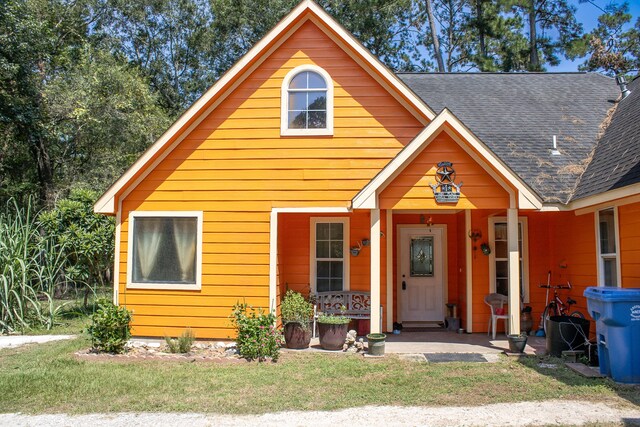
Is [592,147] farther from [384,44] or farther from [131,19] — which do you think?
[131,19]

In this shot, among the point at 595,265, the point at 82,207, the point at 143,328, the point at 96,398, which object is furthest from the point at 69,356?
the point at 595,265

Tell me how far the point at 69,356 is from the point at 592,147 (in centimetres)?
1086

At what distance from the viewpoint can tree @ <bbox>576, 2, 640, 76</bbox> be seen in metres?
24.1

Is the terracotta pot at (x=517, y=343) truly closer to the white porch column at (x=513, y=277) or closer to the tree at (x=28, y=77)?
the white porch column at (x=513, y=277)

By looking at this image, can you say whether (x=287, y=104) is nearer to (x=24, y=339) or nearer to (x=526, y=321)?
(x=526, y=321)

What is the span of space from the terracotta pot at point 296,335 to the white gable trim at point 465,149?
2.34 meters

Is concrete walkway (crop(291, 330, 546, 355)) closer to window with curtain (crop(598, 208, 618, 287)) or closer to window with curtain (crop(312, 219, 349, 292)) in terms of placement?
window with curtain (crop(312, 219, 349, 292))

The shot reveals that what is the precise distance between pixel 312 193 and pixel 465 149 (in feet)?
9.66

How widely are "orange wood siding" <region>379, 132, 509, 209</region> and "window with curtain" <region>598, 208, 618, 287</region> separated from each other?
1838 mm

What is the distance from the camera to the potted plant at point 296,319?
8.88 m

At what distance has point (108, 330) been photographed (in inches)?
332

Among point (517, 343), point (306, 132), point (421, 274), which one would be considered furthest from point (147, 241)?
point (517, 343)

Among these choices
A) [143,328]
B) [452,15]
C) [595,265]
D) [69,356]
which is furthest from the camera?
[452,15]

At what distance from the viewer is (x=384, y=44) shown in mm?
29031
